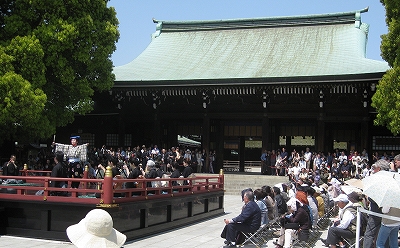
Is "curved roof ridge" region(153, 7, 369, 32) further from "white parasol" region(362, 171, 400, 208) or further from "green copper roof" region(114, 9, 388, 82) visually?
"white parasol" region(362, 171, 400, 208)

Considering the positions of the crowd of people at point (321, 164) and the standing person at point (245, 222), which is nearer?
the standing person at point (245, 222)

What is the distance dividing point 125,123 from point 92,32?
30.9ft

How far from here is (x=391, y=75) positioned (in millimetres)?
18703

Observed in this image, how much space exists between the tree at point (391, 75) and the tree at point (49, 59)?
10727mm

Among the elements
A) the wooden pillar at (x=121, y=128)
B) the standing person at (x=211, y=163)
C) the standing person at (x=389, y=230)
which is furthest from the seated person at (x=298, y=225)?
the wooden pillar at (x=121, y=128)

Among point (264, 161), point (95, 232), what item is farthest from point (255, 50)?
point (95, 232)

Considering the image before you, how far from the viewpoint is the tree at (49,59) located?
16625 mm

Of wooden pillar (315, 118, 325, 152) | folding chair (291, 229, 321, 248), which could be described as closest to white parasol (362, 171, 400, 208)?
folding chair (291, 229, 321, 248)

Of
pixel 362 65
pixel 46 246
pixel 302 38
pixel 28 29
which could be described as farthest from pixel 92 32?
pixel 302 38

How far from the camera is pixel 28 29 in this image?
17703 millimetres

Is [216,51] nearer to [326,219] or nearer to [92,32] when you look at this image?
[92,32]

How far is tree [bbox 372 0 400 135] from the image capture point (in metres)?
18.5

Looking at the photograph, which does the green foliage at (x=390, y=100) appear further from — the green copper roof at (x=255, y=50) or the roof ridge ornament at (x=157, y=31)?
the roof ridge ornament at (x=157, y=31)

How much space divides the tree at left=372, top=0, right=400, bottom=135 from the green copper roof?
3552mm
